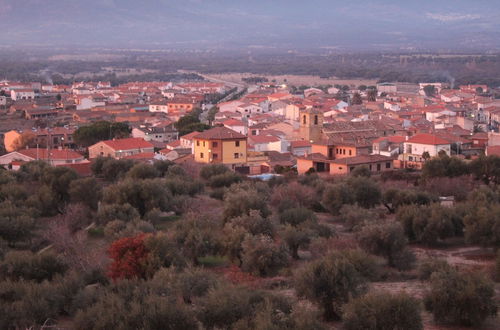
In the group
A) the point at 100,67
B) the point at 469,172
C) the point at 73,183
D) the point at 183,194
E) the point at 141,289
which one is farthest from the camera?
the point at 100,67

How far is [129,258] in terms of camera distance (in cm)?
1427

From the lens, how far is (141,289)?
11445 mm

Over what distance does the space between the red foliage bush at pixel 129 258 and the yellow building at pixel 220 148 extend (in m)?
19.0

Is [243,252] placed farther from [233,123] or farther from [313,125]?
[233,123]

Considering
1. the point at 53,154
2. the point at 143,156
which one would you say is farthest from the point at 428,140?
the point at 53,154

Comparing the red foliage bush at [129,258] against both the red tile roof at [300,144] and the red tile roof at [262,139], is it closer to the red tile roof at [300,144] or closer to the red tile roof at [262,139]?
the red tile roof at [300,144]

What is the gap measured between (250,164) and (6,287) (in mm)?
23290

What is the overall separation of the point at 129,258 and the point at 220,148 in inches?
782

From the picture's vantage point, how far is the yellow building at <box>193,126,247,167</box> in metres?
33.9

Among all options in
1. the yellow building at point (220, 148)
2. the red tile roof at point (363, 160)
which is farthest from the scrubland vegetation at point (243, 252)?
the yellow building at point (220, 148)

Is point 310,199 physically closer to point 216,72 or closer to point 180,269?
point 180,269

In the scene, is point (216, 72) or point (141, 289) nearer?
point (141, 289)

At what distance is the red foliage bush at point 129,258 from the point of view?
13934 millimetres

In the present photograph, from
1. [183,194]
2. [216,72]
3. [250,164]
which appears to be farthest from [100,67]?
[183,194]
